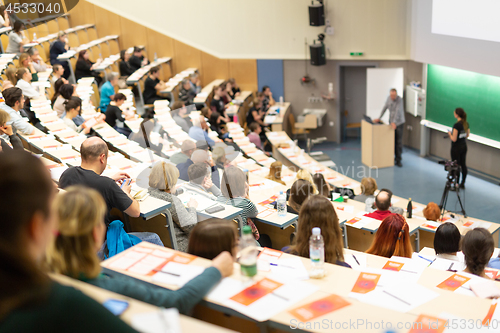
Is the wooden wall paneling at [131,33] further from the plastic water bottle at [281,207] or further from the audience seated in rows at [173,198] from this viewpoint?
the audience seated in rows at [173,198]

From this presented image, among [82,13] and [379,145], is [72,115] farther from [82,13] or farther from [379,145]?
[82,13]

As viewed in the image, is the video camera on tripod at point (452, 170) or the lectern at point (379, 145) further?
the lectern at point (379, 145)

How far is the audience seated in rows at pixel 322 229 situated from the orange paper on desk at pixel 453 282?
1.73ft

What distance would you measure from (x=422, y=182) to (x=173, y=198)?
6613mm

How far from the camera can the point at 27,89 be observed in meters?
6.96

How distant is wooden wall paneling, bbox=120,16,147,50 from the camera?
12383 millimetres

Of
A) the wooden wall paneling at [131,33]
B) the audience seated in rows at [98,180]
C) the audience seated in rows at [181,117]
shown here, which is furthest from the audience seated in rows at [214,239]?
the wooden wall paneling at [131,33]

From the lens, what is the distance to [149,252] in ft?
7.59

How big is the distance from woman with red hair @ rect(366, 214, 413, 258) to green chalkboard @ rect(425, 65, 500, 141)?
5.97 meters

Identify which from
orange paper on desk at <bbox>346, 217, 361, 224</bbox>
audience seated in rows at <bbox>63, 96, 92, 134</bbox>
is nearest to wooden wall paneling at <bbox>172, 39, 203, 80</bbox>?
audience seated in rows at <bbox>63, 96, 92, 134</bbox>

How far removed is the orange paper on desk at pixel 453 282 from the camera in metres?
2.45

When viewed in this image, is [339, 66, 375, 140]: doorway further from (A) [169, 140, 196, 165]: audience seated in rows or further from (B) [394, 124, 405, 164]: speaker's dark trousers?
(A) [169, 140, 196, 165]: audience seated in rows

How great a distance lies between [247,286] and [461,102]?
28.1 feet

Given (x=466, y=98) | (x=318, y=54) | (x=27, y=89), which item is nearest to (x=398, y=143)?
(x=466, y=98)
